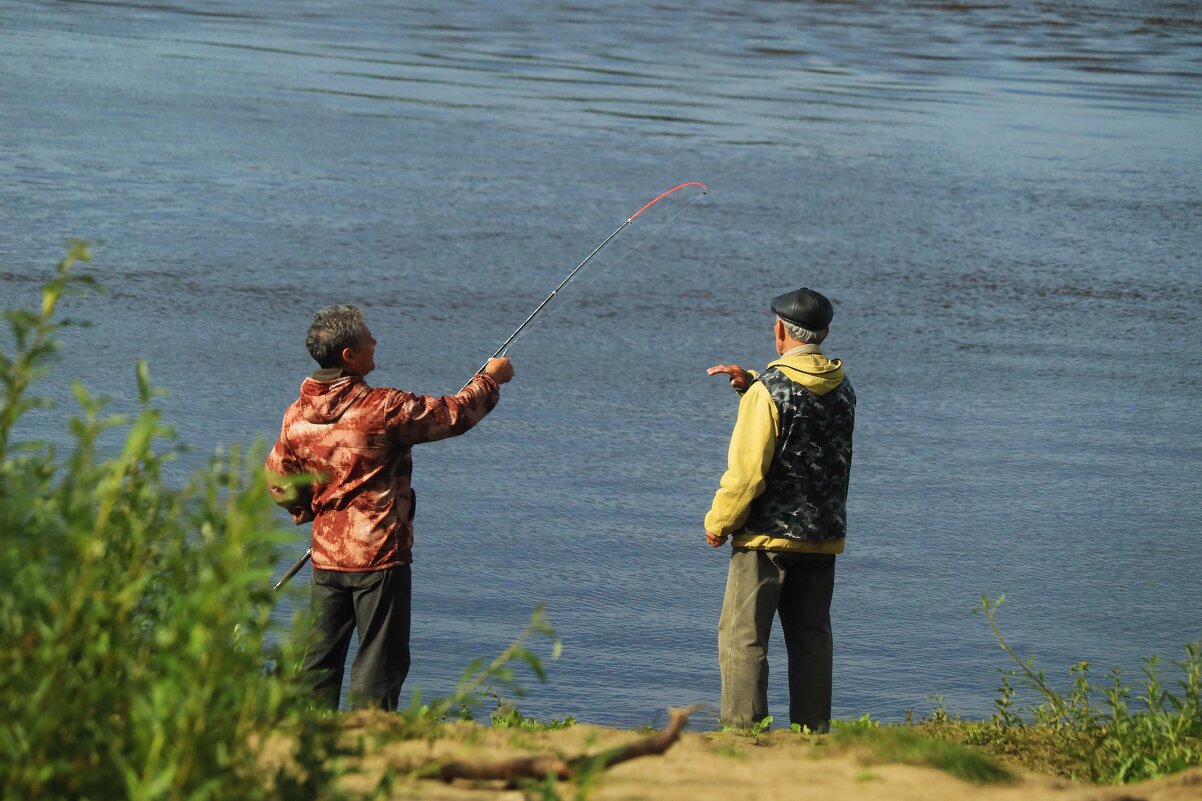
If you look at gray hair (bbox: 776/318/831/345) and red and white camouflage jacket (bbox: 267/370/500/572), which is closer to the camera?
red and white camouflage jacket (bbox: 267/370/500/572)

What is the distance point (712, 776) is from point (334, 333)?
188 centimetres

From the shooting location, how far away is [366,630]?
5168 millimetres

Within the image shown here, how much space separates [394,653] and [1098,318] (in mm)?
7486

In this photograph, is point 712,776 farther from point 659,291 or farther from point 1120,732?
point 659,291

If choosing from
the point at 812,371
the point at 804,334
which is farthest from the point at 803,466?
the point at 804,334

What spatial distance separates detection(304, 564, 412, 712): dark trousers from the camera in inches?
203

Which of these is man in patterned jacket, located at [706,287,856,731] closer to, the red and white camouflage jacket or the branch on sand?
the red and white camouflage jacket

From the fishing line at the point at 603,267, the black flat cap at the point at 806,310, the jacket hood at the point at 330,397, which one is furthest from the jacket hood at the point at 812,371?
the fishing line at the point at 603,267

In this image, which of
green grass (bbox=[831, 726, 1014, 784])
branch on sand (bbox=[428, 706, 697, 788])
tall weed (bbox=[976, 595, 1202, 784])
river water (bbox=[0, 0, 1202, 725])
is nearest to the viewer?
branch on sand (bbox=[428, 706, 697, 788])

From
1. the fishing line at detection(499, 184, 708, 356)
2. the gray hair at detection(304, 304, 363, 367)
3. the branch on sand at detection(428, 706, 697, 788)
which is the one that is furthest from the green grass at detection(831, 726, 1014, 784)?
the fishing line at detection(499, 184, 708, 356)

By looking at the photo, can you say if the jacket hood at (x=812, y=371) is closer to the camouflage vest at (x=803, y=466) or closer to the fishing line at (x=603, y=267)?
the camouflage vest at (x=803, y=466)

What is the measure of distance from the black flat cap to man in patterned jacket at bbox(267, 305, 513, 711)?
101cm

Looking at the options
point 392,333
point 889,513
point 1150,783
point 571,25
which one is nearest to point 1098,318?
point 889,513

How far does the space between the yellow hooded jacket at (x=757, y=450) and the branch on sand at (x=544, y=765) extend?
1698 mm
